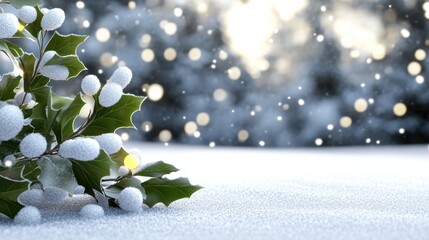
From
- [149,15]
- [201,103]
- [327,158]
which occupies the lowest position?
[327,158]

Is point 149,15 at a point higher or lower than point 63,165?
higher

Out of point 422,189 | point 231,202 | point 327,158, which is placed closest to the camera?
point 231,202

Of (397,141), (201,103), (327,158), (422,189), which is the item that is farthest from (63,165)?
(397,141)

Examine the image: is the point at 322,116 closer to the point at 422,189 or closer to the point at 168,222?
the point at 422,189

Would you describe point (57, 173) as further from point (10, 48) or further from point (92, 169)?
point (10, 48)

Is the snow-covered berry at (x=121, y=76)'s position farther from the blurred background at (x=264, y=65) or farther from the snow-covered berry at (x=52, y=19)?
the blurred background at (x=264, y=65)

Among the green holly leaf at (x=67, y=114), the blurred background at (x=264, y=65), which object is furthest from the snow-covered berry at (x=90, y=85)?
the blurred background at (x=264, y=65)

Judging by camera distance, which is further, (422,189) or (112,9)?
(112,9)

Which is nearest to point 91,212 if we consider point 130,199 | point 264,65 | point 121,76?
point 130,199
